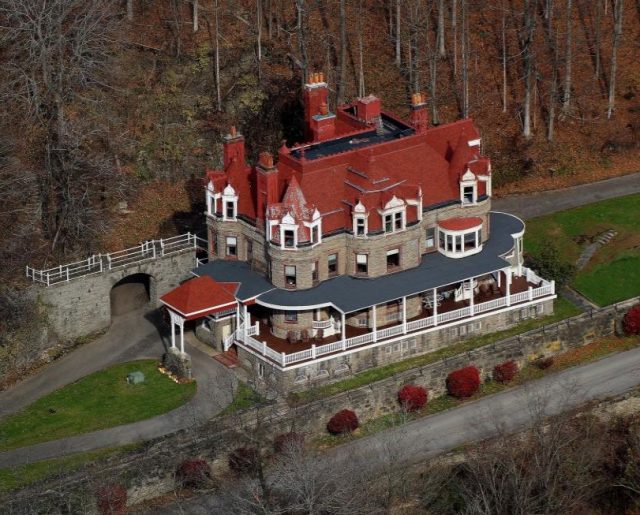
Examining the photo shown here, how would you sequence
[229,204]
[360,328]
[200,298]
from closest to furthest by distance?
[200,298], [360,328], [229,204]

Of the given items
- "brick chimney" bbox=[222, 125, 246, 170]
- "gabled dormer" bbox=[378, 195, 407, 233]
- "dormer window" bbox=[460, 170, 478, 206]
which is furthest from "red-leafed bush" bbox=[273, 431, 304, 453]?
"dormer window" bbox=[460, 170, 478, 206]

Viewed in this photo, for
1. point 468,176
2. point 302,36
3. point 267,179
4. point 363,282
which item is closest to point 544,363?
point 363,282

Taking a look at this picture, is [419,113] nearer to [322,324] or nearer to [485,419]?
[322,324]

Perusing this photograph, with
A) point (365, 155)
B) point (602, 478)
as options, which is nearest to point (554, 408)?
point (602, 478)

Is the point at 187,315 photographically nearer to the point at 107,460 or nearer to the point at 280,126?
the point at 107,460

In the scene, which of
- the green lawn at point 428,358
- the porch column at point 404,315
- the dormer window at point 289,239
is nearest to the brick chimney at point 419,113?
the porch column at point 404,315

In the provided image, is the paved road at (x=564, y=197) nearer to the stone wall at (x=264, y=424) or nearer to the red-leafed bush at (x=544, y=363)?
the stone wall at (x=264, y=424)
